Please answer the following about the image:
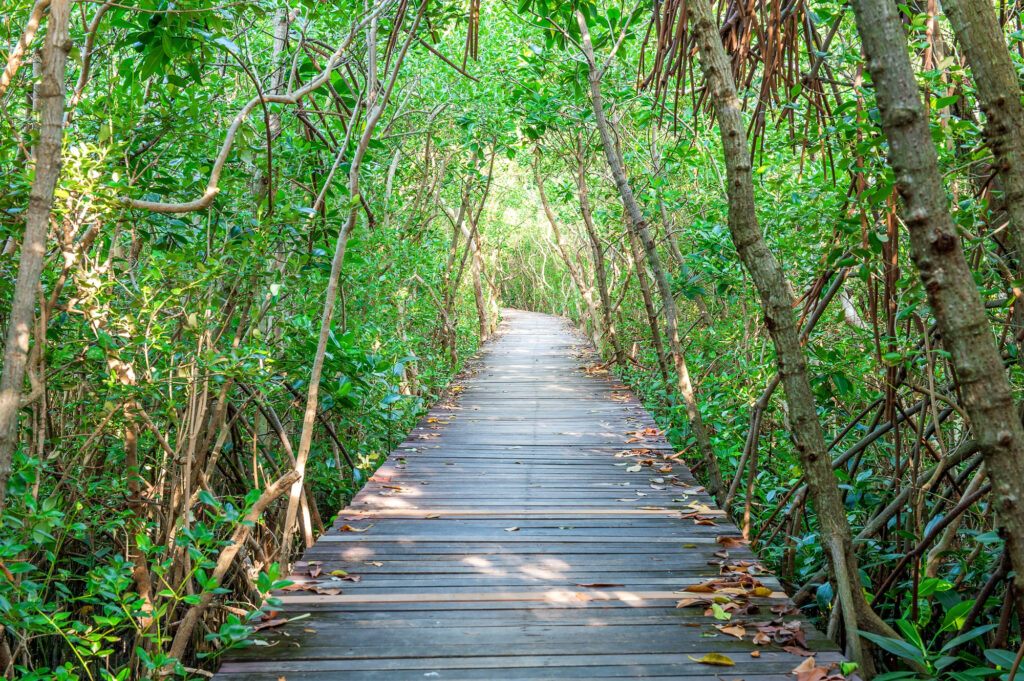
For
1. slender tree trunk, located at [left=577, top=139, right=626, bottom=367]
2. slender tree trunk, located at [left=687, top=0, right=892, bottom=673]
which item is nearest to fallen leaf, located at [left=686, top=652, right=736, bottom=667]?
slender tree trunk, located at [left=687, top=0, right=892, bottom=673]

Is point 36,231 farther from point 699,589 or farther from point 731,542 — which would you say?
point 731,542

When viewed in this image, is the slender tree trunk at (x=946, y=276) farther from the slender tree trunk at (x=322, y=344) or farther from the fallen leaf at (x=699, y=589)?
the slender tree trunk at (x=322, y=344)

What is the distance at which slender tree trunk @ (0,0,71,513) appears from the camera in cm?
208

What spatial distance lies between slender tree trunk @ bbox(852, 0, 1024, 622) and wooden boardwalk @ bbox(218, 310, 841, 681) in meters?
1.06

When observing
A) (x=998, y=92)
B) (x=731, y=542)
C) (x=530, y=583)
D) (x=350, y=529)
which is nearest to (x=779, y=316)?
(x=998, y=92)

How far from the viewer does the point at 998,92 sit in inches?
66.8

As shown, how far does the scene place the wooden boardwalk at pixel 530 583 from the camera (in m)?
2.48

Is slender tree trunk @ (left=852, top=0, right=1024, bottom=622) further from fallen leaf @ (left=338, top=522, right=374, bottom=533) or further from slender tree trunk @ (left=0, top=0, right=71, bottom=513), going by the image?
fallen leaf @ (left=338, top=522, right=374, bottom=533)

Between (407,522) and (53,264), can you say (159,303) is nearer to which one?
(53,264)

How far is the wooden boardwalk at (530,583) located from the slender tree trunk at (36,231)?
1.05m

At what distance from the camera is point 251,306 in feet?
12.5

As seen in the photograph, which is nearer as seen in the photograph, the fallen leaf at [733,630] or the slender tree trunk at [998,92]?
the slender tree trunk at [998,92]

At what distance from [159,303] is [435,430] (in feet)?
13.2

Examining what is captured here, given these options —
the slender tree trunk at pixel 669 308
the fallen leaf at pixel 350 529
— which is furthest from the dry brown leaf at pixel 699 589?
the slender tree trunk at pixel 669 308
